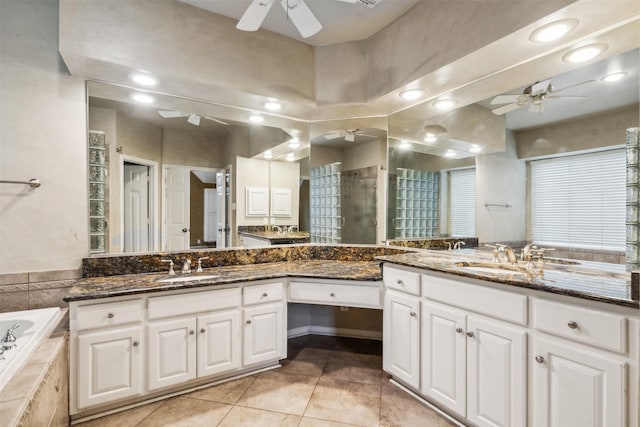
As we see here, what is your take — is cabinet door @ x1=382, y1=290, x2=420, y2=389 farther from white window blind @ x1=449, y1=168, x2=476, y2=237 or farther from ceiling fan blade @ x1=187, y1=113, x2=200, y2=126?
ceiling fan blade @ x1=187, y1=113, x2=200, y2=126

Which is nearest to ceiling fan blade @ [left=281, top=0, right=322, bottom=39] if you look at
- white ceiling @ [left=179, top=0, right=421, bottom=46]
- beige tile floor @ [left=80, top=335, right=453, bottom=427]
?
white ceiling @ [left=179, top=0, right=421, bottom=46]

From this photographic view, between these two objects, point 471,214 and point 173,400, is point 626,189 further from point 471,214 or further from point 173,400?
point 173,400

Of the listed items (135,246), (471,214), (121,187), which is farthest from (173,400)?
(471,214)

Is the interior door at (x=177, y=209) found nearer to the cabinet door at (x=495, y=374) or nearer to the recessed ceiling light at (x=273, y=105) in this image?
the recessed ceiling light at (x=273, y=105)

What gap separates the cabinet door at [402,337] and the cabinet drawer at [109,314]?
170 centimetres

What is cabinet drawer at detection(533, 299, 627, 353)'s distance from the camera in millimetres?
1222

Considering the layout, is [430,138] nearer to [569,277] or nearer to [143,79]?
[569,277]

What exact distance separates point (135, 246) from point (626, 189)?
3234mm

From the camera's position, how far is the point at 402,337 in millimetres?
2180

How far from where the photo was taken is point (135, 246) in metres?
2.42

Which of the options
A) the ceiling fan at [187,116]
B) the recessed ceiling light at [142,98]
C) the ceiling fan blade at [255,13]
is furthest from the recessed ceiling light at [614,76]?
the recessed ceiling light at [142,98]

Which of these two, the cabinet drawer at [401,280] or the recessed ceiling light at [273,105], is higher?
the recessed ceiling light at [273,105]

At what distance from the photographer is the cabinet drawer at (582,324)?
122 cm

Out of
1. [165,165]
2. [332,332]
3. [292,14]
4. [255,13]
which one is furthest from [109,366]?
[292,14]
